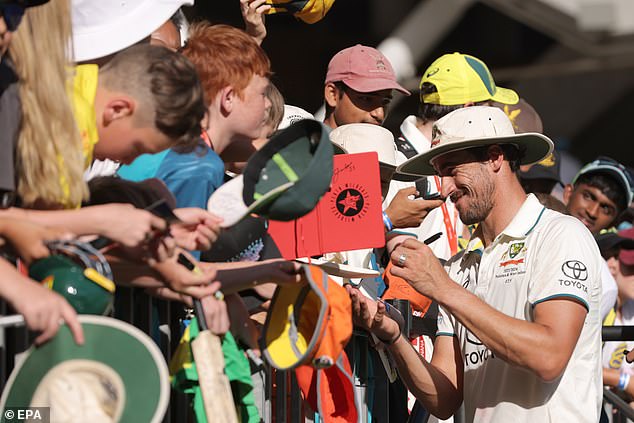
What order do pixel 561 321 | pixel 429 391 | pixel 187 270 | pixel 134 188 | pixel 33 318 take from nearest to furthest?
pixel 33 318 < pixel 187 270 < pixel 134 188 < pixel 561 321 < pixel 429 391

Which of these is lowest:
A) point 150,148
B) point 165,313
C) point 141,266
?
point 165,313

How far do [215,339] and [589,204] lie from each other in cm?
460

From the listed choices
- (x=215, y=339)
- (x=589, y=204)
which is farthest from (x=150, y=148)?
(x=589, y=204)

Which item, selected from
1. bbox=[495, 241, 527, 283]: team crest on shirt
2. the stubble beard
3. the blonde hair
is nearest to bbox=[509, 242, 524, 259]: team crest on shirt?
bbox=[495, 241, 527, 283]: team crest on shirt

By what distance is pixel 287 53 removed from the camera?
44.1 ft

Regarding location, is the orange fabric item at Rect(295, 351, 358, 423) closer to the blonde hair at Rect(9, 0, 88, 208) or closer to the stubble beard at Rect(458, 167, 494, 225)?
the stubble beard at Rect(458, 167, 494, 225)

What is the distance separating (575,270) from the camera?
4.33 metres

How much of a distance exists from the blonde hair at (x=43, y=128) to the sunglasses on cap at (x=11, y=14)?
0.41 feet

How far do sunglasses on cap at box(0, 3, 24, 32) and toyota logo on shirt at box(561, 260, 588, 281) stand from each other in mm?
2285

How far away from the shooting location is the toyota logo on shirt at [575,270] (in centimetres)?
432

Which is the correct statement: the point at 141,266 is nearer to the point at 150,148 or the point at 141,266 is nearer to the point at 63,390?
the point at 150,148

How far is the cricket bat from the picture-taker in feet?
10.3

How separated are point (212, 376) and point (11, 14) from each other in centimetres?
114
